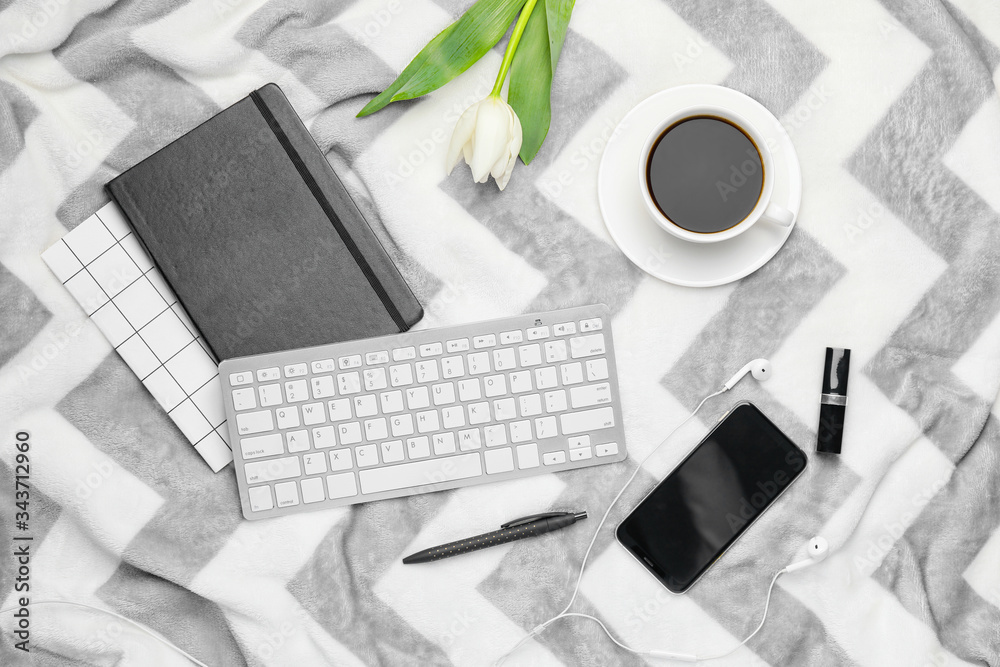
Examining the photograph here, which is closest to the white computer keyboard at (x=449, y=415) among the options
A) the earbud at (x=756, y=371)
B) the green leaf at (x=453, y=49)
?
the earbud at (x=756, y=371)

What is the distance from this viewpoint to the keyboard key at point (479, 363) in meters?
0.65

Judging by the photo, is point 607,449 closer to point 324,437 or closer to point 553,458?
point 553,458

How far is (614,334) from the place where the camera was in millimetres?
661

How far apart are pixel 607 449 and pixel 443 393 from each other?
165 millimetres

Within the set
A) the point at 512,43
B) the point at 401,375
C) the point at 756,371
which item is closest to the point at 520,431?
the point at 401,375

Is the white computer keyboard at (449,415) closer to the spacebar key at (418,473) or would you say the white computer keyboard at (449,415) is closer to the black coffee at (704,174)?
the spacebar key at (418,473)

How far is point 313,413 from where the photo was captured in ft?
2.12

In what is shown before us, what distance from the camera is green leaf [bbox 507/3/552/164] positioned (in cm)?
63

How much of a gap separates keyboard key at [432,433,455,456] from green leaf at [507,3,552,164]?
274mm

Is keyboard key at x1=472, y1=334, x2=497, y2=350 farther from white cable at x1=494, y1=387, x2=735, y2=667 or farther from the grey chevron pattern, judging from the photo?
white cable at x1=494, y1=387, x2=735, y2=667

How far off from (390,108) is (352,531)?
0.41 m

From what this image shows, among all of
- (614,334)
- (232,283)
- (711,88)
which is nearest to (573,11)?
(711,88)

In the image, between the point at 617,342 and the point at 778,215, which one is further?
the point at 617,342

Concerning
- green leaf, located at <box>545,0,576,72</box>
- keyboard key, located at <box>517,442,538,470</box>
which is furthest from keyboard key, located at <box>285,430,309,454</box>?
green leaf, located at <box>545,0,576,72</box>
